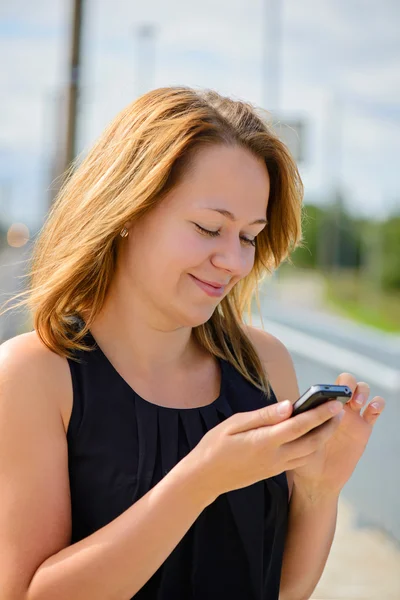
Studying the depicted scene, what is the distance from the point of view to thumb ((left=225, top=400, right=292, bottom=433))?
5.17ft

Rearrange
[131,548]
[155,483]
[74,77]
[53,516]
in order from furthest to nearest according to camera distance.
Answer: [74,77], [155,483], [53,516], [131,548]

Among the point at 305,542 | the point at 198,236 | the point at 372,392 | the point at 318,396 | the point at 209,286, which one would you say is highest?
the point at 198,236

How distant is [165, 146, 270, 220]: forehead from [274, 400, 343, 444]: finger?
58 centimetres

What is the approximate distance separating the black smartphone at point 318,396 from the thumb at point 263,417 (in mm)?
19

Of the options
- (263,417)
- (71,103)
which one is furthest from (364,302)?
(263,417)

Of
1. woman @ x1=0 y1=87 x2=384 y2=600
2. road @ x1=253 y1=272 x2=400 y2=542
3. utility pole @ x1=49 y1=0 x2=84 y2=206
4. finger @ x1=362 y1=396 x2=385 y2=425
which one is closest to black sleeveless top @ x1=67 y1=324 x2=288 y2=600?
woman @ x1=0 y1=87 x2=384 y2=600

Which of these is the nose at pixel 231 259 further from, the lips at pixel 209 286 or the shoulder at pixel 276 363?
the shoulder at pixel 276 363

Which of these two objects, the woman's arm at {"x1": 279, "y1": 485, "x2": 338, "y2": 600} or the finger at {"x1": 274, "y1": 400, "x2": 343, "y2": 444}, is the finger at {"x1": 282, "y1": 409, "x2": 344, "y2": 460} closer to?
the finger at {"x1": 274, "y1": 400, "x2": 343, "y2": 444}

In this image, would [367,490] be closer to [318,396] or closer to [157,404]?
[157,404]

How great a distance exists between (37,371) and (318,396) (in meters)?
0.66

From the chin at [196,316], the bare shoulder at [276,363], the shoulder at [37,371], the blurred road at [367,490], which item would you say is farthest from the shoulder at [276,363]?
the blurred road at [367,490]

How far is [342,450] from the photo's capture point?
1927 mm

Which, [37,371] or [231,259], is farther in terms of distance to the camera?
[231,259]

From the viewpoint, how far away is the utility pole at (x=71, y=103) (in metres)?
6.78
